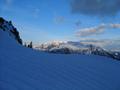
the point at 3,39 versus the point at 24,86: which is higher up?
the point at 3,39

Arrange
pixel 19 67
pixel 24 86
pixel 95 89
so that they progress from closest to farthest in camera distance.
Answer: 1. pixel 24 86
2. pixel 19 67
3. pixel 95 89

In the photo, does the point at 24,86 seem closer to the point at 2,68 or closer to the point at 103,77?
the point at 2,68

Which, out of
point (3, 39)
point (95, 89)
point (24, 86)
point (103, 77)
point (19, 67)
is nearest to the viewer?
point (24, 86)

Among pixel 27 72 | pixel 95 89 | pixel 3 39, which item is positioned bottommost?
pixel 95 89

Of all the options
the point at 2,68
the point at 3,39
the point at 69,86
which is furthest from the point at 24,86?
the point at 3,39

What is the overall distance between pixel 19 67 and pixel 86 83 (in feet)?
11.4

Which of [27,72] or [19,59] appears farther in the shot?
[19,59]

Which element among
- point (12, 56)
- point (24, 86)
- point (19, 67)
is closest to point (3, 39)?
point (12, 56)

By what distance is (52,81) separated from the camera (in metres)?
11.0

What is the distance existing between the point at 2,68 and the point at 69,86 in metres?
3.03

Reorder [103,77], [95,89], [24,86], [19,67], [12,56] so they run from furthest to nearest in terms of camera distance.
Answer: [103,77] → [12,56] → [95,89] → [19,67] → [24,86]

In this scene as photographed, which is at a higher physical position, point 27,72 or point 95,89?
point 27,72

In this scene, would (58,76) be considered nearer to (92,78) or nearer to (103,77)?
(92,78)

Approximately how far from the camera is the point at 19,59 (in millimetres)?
12875
